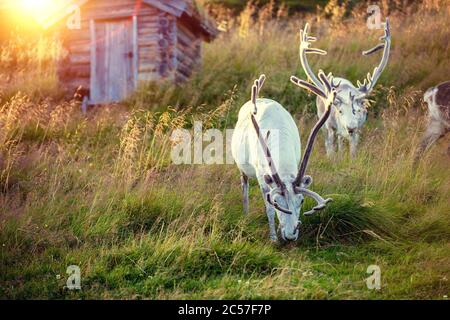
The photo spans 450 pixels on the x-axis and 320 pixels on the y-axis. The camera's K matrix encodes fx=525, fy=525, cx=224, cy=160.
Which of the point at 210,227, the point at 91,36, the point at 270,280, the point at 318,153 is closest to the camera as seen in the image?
the point at 270,280

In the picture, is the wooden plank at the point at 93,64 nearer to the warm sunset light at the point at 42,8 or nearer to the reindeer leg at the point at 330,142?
the warm sunset light at the point at 42,8

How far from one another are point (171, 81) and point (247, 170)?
6.85 m

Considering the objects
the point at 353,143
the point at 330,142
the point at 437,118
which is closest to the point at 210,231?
the point at 353,143

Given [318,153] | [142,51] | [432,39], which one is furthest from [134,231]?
[432,39]

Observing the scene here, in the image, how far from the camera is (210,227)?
18.8 feet

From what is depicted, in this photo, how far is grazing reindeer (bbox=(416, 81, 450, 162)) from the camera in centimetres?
779

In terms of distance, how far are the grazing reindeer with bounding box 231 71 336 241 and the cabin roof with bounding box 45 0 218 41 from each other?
22.6 ft

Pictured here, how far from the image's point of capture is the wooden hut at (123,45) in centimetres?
1303

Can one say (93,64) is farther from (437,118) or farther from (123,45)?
(437,118)

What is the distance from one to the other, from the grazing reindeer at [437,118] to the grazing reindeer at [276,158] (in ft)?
8.13

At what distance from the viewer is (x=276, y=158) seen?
5.29 meters

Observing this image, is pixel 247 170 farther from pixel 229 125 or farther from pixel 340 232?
pixel 229 125

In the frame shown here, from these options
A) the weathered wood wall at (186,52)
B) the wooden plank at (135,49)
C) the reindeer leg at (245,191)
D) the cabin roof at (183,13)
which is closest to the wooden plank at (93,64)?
the cabin roof at (183,13)

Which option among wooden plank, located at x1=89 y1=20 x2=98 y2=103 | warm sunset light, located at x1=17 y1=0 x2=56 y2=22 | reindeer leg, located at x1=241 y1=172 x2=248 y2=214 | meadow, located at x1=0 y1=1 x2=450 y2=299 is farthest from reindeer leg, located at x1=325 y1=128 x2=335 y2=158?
warm sunset light, located at x1=17 y1=0 x2=56 y2=22
